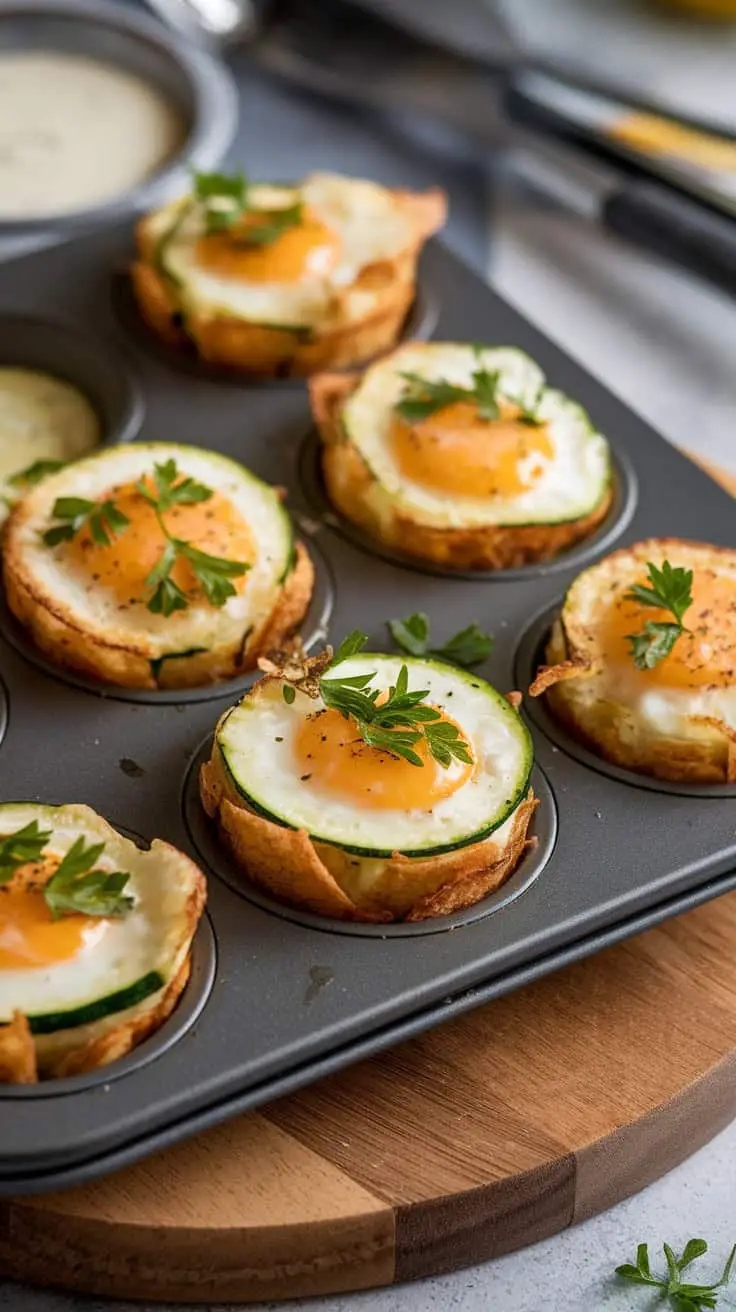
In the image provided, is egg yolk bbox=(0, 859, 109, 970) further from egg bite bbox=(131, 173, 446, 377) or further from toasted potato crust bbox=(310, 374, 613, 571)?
egg bite bbox=(131, 173, 446, 377)

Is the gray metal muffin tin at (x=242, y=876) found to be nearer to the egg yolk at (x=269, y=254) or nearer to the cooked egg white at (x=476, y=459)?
the cooked egg white at (x=476, y=459)

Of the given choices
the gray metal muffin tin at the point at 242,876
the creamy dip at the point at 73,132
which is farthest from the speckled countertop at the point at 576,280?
the gray metal muffin tin at the point at 242,876

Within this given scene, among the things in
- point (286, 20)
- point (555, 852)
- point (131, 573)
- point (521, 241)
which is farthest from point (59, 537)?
point (286, 20)

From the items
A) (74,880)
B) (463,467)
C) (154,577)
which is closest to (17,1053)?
(74,880)

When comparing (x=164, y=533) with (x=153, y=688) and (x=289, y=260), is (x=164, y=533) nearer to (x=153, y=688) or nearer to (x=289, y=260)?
(x=153, y=688)

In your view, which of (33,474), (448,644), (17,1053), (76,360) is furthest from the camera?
(76,360)

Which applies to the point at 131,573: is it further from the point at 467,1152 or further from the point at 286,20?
the point at 286,20

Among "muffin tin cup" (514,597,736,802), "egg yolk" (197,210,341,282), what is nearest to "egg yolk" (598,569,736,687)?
"muffin tin cup" (514,597,736,802)
